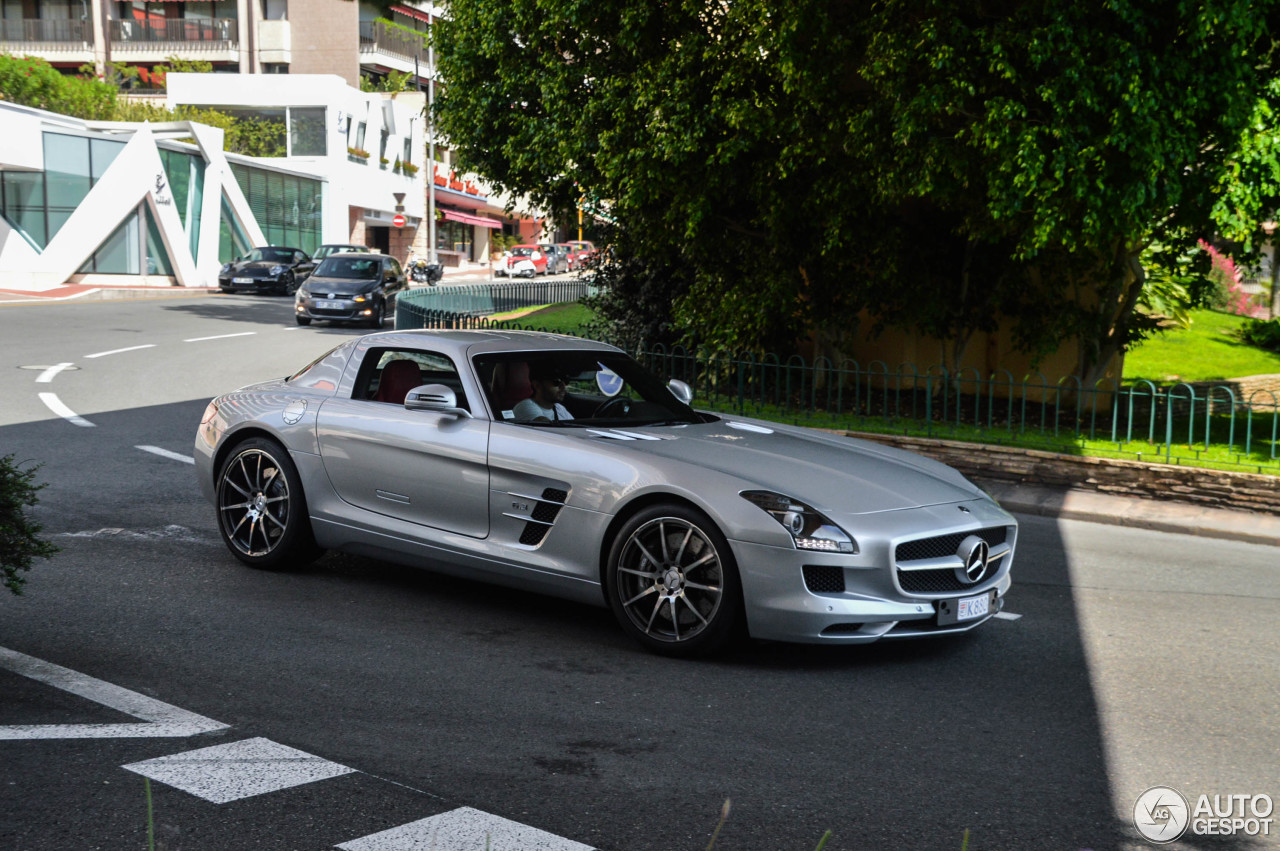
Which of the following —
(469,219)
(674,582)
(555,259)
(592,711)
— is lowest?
(592,711)

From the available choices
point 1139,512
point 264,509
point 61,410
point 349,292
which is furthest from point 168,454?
point 349,292

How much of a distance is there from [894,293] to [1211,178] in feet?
13.8

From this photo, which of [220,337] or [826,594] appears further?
[220,337]

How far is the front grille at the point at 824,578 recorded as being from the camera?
5.33m

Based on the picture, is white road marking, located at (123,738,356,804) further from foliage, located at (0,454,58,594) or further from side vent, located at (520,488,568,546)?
side vent, located at (520,488,568,546)

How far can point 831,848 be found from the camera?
372cm

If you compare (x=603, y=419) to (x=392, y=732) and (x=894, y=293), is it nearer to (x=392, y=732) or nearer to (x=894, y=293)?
(x=392, y=732)

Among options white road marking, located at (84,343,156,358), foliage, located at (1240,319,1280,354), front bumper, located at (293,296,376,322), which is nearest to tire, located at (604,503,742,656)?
white road marking, located at (84,343,156,358)

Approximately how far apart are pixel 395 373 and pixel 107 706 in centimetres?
269

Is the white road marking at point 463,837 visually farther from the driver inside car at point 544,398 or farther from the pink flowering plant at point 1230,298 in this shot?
the pink flowering plant at point 1230,298

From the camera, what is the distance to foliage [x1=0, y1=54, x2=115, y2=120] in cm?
5756

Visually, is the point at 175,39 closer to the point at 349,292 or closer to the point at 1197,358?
the point at 349,292

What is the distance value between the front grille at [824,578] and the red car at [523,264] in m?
62.0

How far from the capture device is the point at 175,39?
2788 inches
